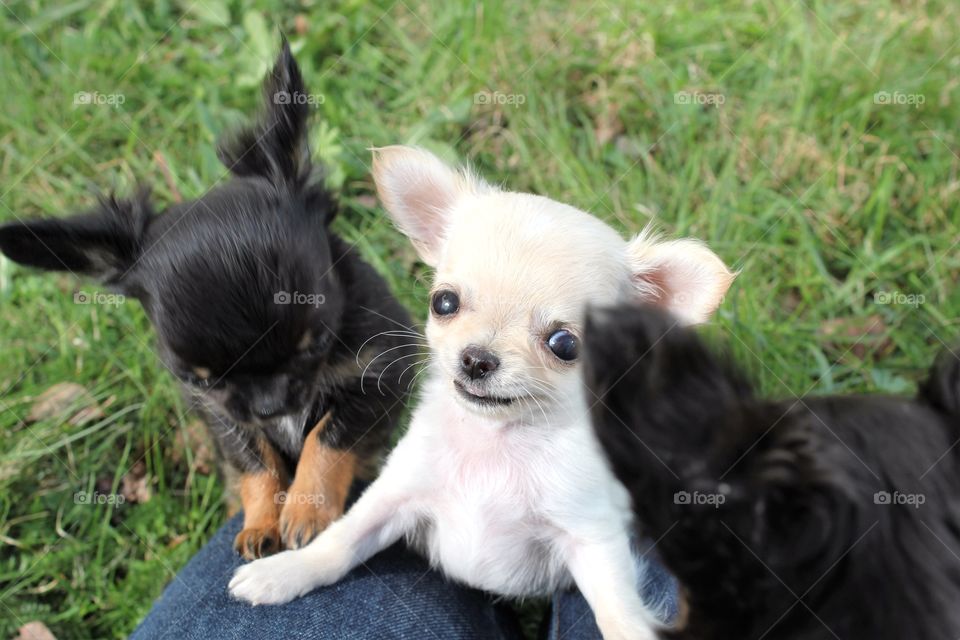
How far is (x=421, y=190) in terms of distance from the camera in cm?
258

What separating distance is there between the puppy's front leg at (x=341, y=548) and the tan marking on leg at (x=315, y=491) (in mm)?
286

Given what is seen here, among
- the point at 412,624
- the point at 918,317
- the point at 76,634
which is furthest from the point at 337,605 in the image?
the point at 918,317

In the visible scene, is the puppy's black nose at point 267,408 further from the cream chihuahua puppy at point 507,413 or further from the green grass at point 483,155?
the green grass at point 483,155

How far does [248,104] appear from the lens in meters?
4.54

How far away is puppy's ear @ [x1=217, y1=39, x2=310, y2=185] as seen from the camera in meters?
2.54

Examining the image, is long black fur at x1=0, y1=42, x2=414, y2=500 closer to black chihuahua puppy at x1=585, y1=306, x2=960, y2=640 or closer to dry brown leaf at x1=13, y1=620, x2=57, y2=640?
dry brown leaf at x1=13, y1=620, x2=57, y2=640

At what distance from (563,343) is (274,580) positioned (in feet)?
3.66

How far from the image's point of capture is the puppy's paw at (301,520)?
2.72 m

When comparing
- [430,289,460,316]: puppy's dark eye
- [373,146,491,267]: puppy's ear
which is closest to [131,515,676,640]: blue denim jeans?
[430,289,460,316]: puppy's dark eye

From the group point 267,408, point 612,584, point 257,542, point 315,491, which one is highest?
point 267,408

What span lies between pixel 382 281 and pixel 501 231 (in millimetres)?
963

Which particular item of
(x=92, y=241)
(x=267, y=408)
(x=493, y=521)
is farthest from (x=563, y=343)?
(x=92, y=241)

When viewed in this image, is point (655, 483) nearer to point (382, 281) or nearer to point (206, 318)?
point (206, 318)

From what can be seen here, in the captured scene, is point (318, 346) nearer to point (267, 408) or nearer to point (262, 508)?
point (267, 408)
